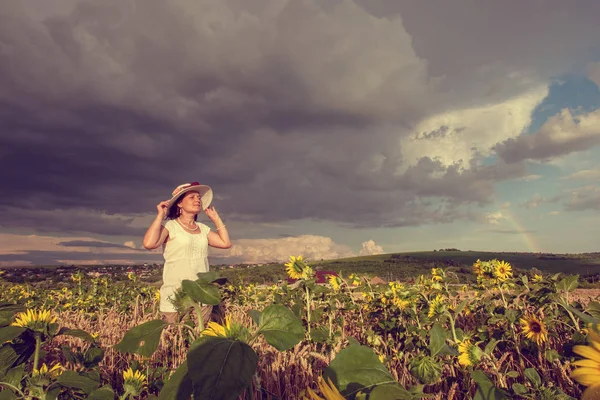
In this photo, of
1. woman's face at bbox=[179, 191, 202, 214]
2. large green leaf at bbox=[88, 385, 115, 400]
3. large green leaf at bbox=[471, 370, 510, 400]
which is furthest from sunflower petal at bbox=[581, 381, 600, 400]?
woman's face at bbox=[179, 191, 202, 214]

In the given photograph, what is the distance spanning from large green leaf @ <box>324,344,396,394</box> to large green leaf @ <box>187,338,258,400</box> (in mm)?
231

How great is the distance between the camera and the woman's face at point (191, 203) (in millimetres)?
6266

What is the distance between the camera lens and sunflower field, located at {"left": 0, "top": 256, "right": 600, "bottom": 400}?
3.64 ft

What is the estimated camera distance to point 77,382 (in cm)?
199

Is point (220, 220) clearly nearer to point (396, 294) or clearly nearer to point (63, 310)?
point (396, 294)

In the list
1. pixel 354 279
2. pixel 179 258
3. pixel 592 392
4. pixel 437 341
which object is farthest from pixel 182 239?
pixel 592 392

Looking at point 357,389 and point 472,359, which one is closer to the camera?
point 357,389

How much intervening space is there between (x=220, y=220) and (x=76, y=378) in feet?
15.1

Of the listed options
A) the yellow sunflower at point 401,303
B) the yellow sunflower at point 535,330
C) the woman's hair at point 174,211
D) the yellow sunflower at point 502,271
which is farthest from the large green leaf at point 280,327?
the woman's hair at point 174,211

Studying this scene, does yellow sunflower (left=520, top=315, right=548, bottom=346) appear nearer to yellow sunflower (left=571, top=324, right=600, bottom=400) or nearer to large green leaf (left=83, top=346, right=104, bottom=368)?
yellow sunflower (left=571, top=324, right=600, bottom=400)

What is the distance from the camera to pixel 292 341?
4.33ft

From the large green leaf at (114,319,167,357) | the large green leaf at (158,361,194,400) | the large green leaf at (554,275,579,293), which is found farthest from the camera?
the large green leaf at (554,275,579,293)

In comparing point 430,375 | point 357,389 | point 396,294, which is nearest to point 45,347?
point 396,294

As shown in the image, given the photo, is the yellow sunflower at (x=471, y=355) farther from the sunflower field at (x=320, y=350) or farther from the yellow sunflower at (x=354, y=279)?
the yellow sunflower at (x=354, y=279)
